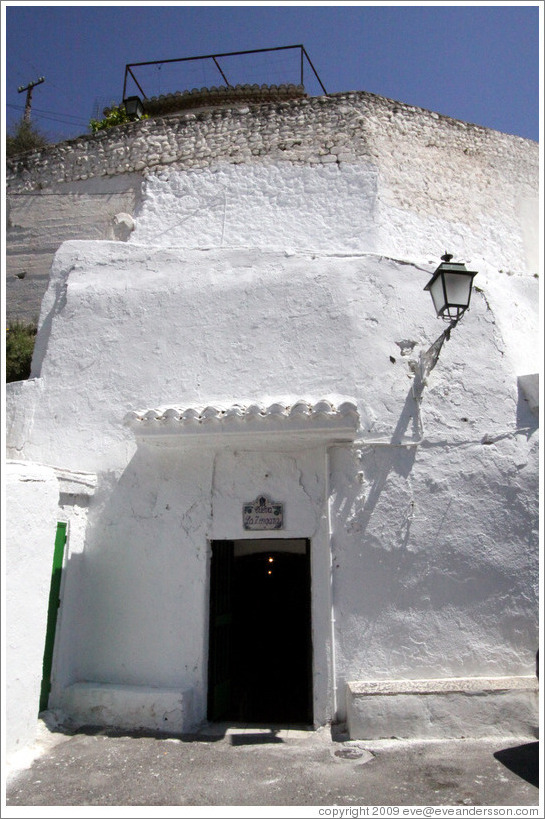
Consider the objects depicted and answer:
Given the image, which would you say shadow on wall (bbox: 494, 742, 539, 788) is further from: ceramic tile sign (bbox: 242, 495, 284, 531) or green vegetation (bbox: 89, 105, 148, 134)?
green vegetation (bbox: 89, 105, 148, 134)

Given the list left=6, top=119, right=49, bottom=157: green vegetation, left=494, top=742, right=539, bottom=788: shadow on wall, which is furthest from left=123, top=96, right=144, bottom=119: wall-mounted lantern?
left=494, top=742, right=539, bottom=788: shadow on wall

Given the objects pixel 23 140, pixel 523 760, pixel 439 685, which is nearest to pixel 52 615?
pixel 439 685

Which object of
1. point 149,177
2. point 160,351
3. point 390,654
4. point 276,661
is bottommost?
point 276,661

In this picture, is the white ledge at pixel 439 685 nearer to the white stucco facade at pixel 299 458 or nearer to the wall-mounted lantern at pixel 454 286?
the white stucco facade at pixel 299 458

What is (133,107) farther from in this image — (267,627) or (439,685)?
(439,685)

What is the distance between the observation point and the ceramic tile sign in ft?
18.9

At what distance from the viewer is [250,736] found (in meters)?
5.31

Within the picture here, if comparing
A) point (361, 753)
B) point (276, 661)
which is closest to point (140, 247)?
point (361, 753)

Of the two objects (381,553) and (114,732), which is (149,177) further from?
(114,732)

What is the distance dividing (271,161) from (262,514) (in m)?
5.15

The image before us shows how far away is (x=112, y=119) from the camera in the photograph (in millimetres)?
11906

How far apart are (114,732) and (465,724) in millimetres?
2940

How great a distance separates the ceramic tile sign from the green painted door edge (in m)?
1.71

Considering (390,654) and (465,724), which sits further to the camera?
(390,654)
